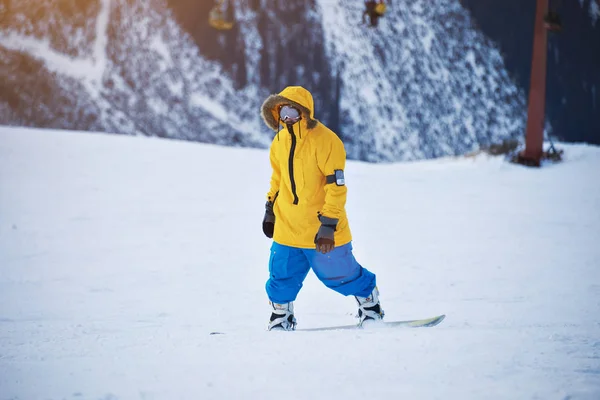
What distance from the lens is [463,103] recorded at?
39719mm

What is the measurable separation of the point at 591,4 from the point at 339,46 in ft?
56.6

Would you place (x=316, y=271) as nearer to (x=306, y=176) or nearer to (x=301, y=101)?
(x=306, y=176)

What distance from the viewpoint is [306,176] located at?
2.76 m

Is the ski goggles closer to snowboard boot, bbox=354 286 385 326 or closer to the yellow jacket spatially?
the yellow jacket

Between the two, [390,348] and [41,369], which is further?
[390,348]

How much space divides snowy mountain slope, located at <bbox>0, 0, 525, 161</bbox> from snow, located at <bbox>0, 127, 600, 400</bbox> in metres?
28.6

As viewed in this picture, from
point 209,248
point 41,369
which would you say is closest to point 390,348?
point 41,369

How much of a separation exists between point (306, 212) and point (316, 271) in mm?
350

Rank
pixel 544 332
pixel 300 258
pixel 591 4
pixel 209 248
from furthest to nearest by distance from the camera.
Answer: pixel 591 4
pixel 209 248
pixel 300 258
pixel 544 332

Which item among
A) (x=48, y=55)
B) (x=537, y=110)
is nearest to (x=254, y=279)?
(x=537, y=110)

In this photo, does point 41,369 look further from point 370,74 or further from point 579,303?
point 370,74

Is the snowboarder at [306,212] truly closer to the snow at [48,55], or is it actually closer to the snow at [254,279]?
the snow at [254,279]

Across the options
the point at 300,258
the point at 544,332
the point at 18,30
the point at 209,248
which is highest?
the point at 18,30

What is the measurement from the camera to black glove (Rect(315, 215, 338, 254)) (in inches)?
105
